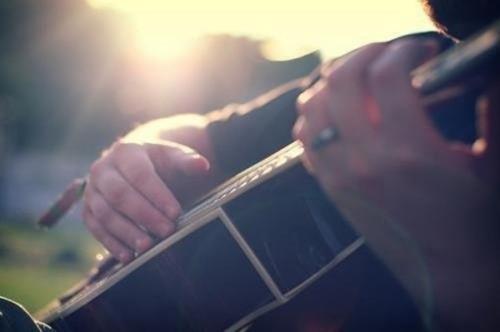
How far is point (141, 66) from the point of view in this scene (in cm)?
2008

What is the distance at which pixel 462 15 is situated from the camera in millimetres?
1489

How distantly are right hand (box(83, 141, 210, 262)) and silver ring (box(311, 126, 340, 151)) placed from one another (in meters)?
0.70

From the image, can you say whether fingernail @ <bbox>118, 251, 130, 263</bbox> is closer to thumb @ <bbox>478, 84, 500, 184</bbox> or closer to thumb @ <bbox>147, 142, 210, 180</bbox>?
thumb @ <bbox>147, 142, 210, 180</bbox>

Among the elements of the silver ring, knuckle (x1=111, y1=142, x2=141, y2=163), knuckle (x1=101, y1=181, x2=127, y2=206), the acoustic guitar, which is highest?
knuckle (x1=111, y1=142, x2=141, y2=163)

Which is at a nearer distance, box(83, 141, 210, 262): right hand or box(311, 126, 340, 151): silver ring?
box(311, 126, 340, 151): silver ring

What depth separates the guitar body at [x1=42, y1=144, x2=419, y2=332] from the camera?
1.35 meters

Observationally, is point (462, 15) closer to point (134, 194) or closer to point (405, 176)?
point (405, 176)

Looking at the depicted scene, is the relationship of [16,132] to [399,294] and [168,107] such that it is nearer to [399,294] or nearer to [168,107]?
[168,107]

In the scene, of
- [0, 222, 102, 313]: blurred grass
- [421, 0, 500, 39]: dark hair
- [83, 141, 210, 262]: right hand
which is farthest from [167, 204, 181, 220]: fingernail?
[0, 222, 102, 313]: blurred grass

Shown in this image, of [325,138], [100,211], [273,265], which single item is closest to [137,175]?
[100,211]

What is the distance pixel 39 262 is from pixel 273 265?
8.88 meters

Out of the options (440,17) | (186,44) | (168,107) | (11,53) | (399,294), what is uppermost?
(11,53)

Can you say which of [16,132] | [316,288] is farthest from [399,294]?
[16,132]

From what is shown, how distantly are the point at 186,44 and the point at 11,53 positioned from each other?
5.92m
